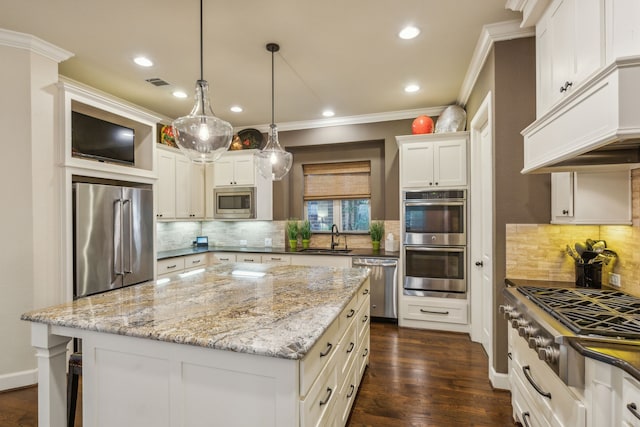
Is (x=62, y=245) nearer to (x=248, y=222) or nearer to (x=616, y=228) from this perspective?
(x=248, y=222)

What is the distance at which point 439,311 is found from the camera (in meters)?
3.83

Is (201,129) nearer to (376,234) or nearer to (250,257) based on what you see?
(250,257)

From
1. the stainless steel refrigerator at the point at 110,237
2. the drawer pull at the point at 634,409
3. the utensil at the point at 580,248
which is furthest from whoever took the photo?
the stainless steel refrigerator at the point at 110,237

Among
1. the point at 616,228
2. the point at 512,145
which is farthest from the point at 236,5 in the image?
the point at 616,228

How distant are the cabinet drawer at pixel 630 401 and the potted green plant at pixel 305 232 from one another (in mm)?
4145

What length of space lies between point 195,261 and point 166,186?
1.16 metres

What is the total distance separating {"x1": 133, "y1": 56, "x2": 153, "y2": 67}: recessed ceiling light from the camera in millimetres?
2949

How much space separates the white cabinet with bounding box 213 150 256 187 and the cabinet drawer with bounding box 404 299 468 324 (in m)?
3.00

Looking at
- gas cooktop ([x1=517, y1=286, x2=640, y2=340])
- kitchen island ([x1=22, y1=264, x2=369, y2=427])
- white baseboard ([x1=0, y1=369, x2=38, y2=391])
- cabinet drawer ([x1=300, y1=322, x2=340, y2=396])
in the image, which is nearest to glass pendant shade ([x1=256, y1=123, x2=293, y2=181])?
kitchen island ([x1=22, y1=264, x2=369, y2=427])

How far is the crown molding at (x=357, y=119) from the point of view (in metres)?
4.41

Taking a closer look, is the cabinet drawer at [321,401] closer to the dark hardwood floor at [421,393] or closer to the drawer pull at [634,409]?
the dark hardwood floor at [421,393]

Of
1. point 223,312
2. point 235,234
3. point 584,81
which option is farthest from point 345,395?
point 235,234

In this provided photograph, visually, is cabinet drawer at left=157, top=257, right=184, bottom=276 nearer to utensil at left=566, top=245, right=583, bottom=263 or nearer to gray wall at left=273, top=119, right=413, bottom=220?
gray wall at left=273, top=119, right=413, bottom=220

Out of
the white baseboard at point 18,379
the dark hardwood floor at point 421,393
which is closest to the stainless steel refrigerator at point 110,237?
the white baseboard at point 18,379
